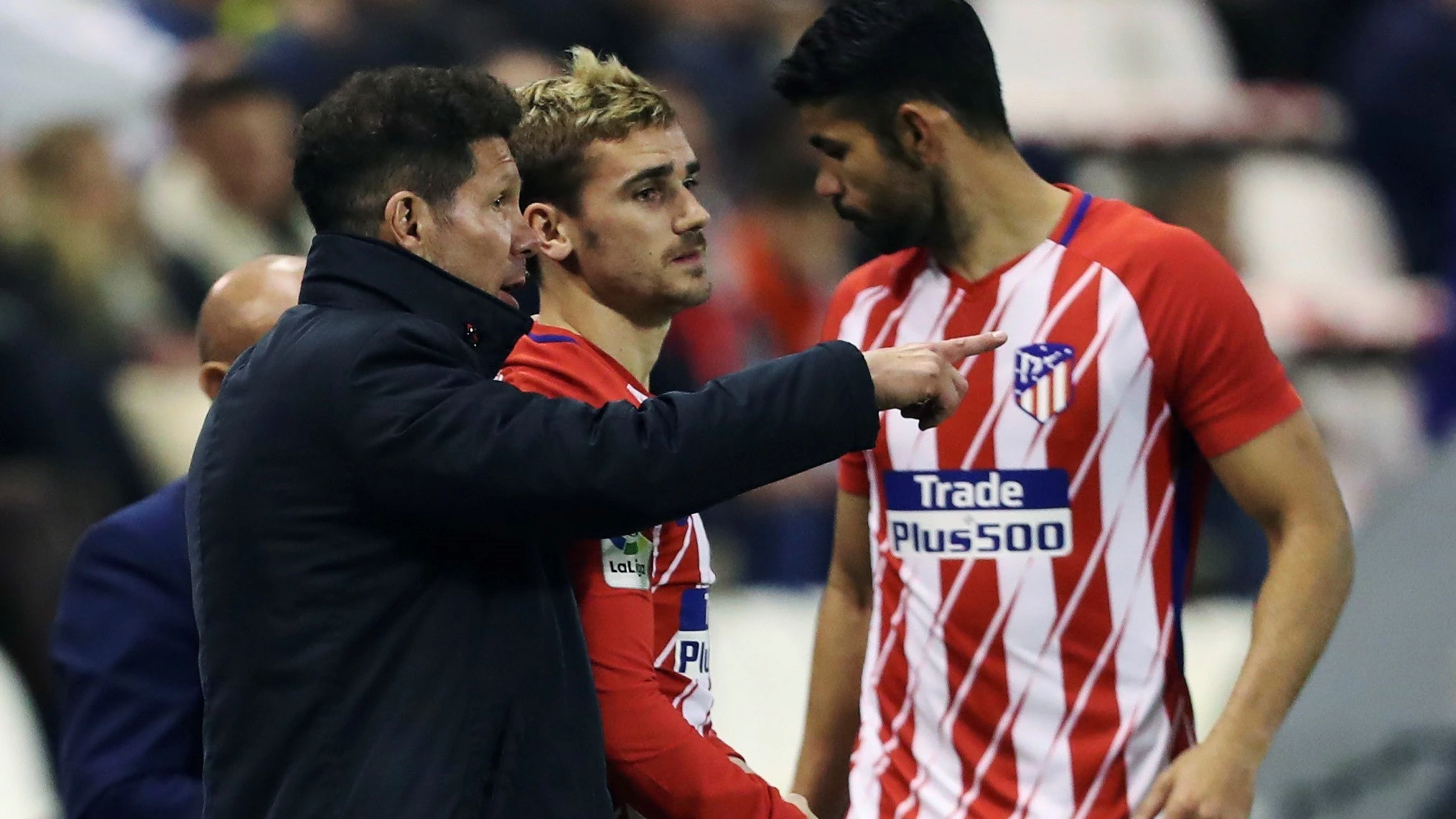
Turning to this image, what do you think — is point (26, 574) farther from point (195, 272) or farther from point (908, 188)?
point (908, 188)

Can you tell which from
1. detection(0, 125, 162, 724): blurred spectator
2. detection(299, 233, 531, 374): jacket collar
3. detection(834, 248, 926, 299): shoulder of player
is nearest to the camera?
detection(299, 233, 531, 374): jacket collar

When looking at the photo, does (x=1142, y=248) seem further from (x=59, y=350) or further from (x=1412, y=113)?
(x=1412, y=113)

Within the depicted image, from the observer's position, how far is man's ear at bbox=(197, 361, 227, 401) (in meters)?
3.83

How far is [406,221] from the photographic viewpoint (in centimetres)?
296

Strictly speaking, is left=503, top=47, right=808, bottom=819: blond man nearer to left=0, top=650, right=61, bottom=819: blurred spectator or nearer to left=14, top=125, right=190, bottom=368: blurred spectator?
left=0, top=650, right=61, bottom=819: blurred spectator

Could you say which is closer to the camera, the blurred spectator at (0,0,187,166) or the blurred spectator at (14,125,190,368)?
the blurred spectator at (14,125,190,368)

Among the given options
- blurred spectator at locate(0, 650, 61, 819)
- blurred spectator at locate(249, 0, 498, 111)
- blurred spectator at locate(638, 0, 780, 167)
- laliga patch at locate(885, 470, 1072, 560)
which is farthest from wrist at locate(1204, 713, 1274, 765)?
blurred spectator at locate(638, 0, 780, 167)

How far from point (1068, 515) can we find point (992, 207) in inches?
20.5

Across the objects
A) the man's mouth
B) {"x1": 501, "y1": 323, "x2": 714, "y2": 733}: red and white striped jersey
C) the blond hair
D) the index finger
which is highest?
the blond hair

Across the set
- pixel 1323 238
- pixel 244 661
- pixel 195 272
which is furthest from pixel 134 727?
pixel 1323 238

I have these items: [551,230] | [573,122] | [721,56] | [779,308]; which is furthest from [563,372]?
[721,56]

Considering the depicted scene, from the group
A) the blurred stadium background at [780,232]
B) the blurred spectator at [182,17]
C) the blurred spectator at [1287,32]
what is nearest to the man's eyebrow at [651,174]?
the blurred stadium background at [780,232]

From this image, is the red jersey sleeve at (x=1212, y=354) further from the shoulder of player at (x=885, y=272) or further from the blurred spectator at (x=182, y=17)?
the blurred spectator at (x=182, y=17)

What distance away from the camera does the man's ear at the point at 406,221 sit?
2.95m
